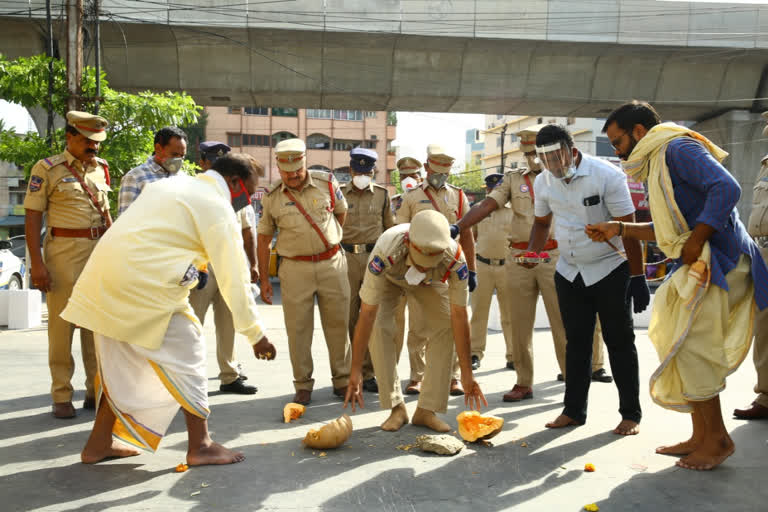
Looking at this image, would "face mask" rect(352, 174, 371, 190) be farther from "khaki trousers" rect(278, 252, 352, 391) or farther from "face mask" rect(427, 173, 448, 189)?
"khaki trousers" rect(278, 252, 352, 391)

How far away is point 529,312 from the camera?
5984 mm

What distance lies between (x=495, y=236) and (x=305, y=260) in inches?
108

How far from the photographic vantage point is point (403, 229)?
4645mm

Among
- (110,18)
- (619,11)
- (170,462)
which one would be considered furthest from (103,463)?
(619,11)

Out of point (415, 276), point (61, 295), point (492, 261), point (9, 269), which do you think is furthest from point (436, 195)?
point (9, 269)

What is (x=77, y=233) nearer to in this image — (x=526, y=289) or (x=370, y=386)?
(x=370, y=386)

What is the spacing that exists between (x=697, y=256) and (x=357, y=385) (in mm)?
2124

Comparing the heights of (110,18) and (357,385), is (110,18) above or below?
above

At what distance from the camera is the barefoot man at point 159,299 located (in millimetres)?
3684

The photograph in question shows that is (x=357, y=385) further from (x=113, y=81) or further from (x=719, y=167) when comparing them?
(x=113, y=81)

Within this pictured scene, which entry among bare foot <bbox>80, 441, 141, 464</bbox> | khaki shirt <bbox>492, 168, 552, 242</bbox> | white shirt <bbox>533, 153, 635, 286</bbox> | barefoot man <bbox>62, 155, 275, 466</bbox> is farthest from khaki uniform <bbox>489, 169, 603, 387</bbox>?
bare foot <bbox>80, 441, 141, 464</bbox>

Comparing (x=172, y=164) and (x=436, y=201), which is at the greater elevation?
(x=172, y=164)

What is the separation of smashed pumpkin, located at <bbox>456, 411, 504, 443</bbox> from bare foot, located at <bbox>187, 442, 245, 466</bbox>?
1.44 meters

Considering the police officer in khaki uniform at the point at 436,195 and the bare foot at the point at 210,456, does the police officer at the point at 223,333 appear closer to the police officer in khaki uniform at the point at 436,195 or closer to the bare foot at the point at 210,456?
the police officer in khaki uniform at the point at 436,195
